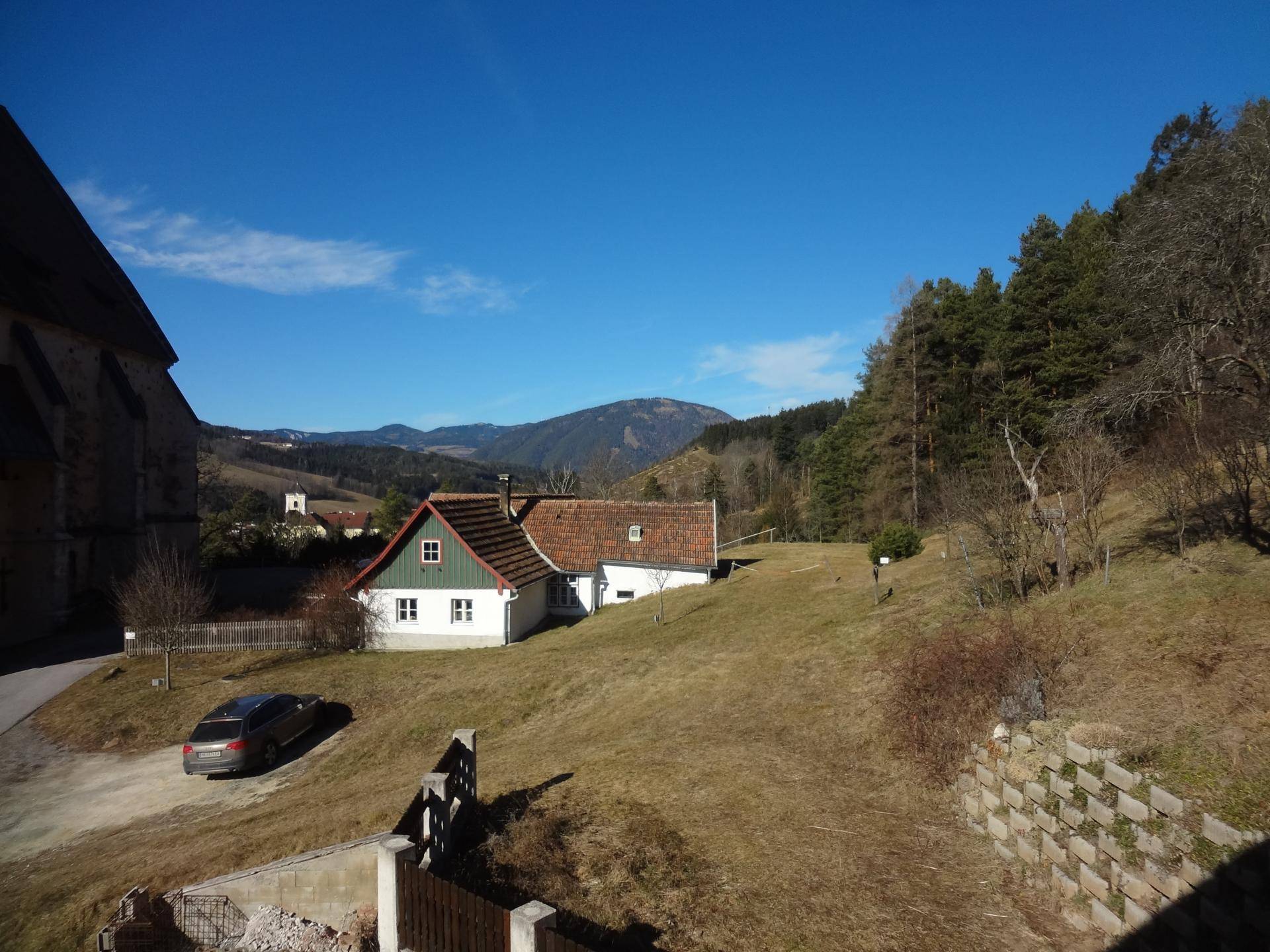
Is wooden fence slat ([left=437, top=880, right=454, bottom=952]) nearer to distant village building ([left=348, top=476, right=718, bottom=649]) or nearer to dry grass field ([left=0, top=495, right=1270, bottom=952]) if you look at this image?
dry grass field ([left=0, top=495, right=1270, bottom=952])

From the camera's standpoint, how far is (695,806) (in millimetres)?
9250

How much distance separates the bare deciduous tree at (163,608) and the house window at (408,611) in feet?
21.8

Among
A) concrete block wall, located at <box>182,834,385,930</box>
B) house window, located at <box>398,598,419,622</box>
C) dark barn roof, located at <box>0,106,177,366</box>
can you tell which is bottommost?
concrete block wall, located at <box>182,834,385,930</box>

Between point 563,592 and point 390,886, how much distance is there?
2465cm

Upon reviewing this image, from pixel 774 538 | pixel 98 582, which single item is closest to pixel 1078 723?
pixel 98 582

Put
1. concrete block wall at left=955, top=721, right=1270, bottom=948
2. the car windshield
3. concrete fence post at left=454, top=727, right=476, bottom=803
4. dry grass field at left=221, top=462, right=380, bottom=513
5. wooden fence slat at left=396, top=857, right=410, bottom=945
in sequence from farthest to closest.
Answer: dry grass field at left=221, top=462, right=380, bottom=513 → the car windshield → concrete fence post at left=454, top=727, right=476, bottom=803 → wooden fence slat at left=396, top=857, right=410, bottom=945 → concrete block wall at left=955, top=721, right=1270, bottom=948

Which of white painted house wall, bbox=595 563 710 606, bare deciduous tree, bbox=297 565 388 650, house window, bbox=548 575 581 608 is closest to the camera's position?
bare deciduous tree, bbox=297 565 388 650

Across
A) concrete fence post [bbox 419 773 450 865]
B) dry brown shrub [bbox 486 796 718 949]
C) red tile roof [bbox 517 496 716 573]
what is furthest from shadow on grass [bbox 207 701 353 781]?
red tile roof [bbox 517 496 716 573]

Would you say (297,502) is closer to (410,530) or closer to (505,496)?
(505,496)

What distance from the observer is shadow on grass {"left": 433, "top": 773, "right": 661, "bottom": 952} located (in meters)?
6.32

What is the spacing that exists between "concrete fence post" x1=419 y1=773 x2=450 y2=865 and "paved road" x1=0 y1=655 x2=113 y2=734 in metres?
18.7

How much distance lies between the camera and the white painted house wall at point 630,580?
3072 centimetres

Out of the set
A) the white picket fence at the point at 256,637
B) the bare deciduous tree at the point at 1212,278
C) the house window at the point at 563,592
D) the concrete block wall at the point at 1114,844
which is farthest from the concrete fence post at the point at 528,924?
the house window at the point at 563,592

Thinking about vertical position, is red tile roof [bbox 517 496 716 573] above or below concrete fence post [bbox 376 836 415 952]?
above
